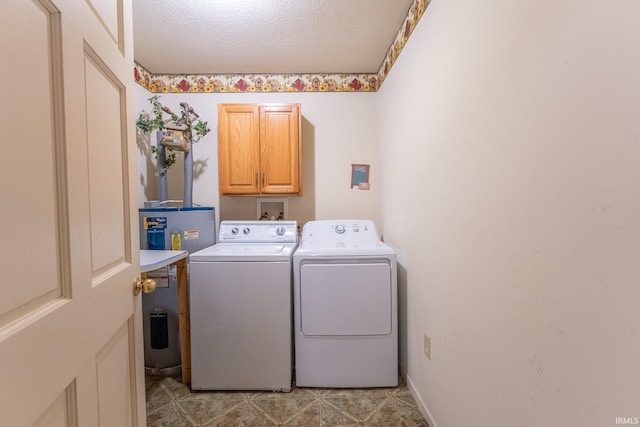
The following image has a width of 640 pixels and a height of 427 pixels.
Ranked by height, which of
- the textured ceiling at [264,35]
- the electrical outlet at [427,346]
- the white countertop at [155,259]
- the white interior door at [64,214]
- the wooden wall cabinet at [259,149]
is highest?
the textured ceiling at [264,35]

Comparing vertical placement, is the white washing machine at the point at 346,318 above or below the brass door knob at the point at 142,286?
below

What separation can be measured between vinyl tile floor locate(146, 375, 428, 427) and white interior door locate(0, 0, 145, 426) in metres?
0.96

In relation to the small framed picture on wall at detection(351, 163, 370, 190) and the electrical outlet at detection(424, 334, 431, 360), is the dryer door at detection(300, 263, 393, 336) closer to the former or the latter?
the electrical outlet at detection(424, 334, 431, 360)

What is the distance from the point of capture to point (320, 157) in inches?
104

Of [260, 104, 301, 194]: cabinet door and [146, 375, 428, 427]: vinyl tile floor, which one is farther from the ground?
[260, 104, 301, 194]: cabinet door

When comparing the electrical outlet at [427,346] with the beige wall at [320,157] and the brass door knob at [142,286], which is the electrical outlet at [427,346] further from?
the brass door knob at [142,286]

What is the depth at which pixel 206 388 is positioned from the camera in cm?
178

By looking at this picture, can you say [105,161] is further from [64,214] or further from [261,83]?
[261,83]

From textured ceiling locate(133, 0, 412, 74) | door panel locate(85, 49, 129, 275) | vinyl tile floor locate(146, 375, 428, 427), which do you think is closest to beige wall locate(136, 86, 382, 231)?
textured ceiling locate(133, 0, 412, 74)

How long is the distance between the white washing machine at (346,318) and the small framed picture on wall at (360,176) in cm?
97

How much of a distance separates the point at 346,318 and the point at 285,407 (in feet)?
2.09

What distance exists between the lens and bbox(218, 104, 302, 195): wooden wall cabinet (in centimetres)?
229

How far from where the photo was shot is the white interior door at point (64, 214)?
0.43 meters

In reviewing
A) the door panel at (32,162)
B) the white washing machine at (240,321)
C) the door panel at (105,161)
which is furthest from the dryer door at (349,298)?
the door panel at (32,162)
